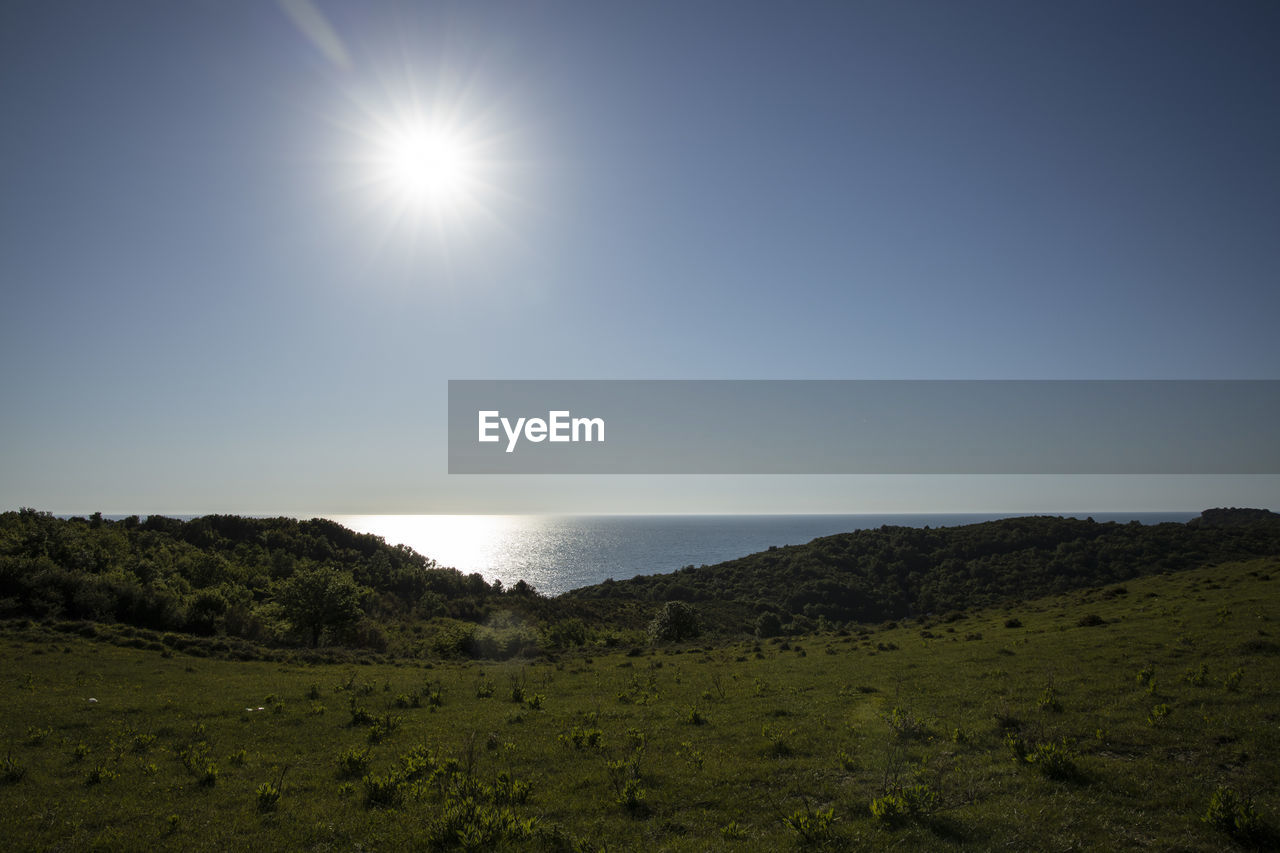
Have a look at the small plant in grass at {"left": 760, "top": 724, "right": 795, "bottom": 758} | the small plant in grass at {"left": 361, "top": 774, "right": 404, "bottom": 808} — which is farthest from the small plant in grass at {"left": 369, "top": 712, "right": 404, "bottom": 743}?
the small plant in grass at {"left": 760, "top": 724, "right": 795, "bottom": 758}

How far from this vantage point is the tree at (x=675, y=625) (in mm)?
58031

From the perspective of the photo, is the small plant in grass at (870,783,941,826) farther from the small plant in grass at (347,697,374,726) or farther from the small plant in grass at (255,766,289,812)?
the small plant in grass at (347,697,374,726)

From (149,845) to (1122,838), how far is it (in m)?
17.3

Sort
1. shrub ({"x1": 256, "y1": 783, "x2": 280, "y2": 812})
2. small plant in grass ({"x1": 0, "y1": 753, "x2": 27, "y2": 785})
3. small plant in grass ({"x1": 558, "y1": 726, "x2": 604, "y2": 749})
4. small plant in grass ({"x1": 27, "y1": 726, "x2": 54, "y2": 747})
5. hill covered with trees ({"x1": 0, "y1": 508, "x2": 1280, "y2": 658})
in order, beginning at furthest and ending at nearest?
hill covered with trees ({"x1": 0, "y1": 508, "x2": 1280, "y2": 658})
small plant in grass ({"x1": 27, "y1": 726, "x2": 54, "y2": 747})
small plant in grass ({"x1": 558, "y1": 726, "x2": 604, "y2": 749})
small plant in grass ({"x1": 0, "y1": 753, "x2": 27, "y2": 785})
shrub ({"x1": 256, "y1": 783, "x2": 280, "y2": 812})

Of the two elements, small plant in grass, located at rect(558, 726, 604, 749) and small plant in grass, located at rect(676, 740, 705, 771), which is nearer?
small plant in grass, located at rect(676, 740, 705, 771)

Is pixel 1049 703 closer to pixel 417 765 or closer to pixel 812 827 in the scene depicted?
pixel 812 827

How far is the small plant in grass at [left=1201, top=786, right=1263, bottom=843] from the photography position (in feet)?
28.7

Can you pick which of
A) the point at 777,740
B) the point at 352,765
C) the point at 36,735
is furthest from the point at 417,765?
the point at 36,735

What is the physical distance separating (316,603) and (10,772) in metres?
38.5

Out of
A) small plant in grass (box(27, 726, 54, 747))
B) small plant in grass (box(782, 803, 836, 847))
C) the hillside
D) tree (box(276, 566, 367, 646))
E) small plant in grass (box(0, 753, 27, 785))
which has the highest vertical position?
small plant in grass (box(782, 803, 836, 847))

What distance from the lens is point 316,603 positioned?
48469mm

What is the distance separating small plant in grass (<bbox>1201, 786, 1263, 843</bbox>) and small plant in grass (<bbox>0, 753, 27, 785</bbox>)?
82.0 feet

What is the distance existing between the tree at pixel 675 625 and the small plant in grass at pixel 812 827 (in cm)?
4933

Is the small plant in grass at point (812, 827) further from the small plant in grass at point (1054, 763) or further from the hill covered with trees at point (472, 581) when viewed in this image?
the hill covered with trees at point (472, 581)
